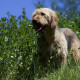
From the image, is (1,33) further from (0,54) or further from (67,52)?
(67,52)

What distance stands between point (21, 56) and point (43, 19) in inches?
45.3

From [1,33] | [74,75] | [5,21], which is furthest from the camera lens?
[5,21]

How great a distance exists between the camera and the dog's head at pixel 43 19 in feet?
18.3

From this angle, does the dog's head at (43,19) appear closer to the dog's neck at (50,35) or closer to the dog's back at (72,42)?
the dog's neck at (50,35)

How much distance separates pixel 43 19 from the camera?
18.6ft

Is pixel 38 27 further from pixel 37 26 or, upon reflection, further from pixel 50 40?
pixel 50 40

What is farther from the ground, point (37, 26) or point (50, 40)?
point (37, 26)

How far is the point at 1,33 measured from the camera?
5.11m

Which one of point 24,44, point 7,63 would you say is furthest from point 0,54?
point 24,44

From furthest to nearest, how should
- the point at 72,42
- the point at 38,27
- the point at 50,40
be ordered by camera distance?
1. the point at 72,42
2. the point at 50,40
3. the point at 38,27

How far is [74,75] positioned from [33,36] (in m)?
1.87

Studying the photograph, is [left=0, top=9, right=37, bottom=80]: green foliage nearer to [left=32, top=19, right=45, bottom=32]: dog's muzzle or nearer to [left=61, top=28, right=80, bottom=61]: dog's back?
[left=32, top=19, right=45, bottom=32]: dog's muzzle

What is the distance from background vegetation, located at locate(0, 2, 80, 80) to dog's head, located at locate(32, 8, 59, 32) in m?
0.20

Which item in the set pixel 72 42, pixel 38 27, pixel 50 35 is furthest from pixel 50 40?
pixel 72 42
